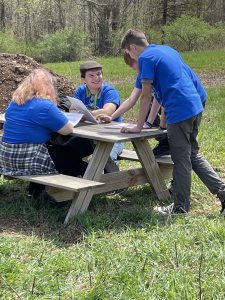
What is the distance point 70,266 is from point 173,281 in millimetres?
732

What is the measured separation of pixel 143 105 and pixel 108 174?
73 centimetres

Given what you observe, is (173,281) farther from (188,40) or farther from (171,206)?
(188,40)

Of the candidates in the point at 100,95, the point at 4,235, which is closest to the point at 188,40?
the point at 100,95

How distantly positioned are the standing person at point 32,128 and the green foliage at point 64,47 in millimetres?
26880

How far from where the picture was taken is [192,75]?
525 centimetres

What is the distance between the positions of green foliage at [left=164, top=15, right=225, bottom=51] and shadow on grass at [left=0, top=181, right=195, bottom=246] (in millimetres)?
27049

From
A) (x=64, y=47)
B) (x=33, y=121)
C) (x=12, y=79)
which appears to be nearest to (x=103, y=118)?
(x=33, y=121)

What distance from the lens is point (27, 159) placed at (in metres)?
5.10

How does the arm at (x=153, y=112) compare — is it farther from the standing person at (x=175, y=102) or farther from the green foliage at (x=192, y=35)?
the green foliage at (x=192, y=35)

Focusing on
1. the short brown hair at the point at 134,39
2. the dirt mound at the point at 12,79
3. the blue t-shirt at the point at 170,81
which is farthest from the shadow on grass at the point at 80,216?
the dirt mound at the point at 12,79

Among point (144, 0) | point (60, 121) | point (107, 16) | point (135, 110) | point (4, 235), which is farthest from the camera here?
point (144, 0)

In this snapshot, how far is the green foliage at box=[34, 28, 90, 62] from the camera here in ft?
104

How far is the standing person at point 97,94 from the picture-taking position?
6.04 metres

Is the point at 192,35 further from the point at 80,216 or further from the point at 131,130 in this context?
the point at 80,216
